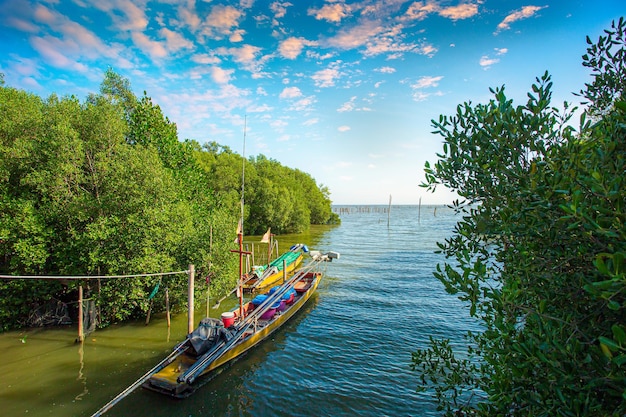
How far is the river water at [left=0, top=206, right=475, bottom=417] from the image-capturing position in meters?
10.7

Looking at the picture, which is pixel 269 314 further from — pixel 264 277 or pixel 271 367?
pixel 264 277

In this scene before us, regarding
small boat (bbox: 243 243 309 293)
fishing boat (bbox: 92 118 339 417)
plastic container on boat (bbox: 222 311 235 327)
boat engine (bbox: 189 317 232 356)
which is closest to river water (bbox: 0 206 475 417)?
fishing boat (bbox: 92 118 339 417)

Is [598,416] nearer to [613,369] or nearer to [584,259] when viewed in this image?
[613,369]

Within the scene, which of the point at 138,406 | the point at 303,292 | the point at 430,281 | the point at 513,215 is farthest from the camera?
the point at 430,281

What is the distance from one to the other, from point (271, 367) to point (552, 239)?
12.4 m

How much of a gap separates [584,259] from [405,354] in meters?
12.4

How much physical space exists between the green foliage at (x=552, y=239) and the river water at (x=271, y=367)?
23.8 ft

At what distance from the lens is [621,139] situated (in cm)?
352

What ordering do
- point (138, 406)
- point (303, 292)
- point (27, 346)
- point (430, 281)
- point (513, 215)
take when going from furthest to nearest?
point (430, 281)
point (303, 292)
point (27, 346)
point (138, 406)
point (513, 215)

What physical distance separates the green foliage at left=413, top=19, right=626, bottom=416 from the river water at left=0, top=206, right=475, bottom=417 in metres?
7.25

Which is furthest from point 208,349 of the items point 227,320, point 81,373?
point 81,373

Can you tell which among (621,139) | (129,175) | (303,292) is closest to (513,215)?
(621,139)

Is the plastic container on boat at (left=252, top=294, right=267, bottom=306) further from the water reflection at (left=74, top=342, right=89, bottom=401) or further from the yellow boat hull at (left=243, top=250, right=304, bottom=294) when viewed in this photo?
the water reflection at (left=74, top=342, right=89, bottom=401)

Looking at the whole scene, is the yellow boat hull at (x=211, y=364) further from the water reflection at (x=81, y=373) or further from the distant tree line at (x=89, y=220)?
the distant tree line at (x=89, y=220)
